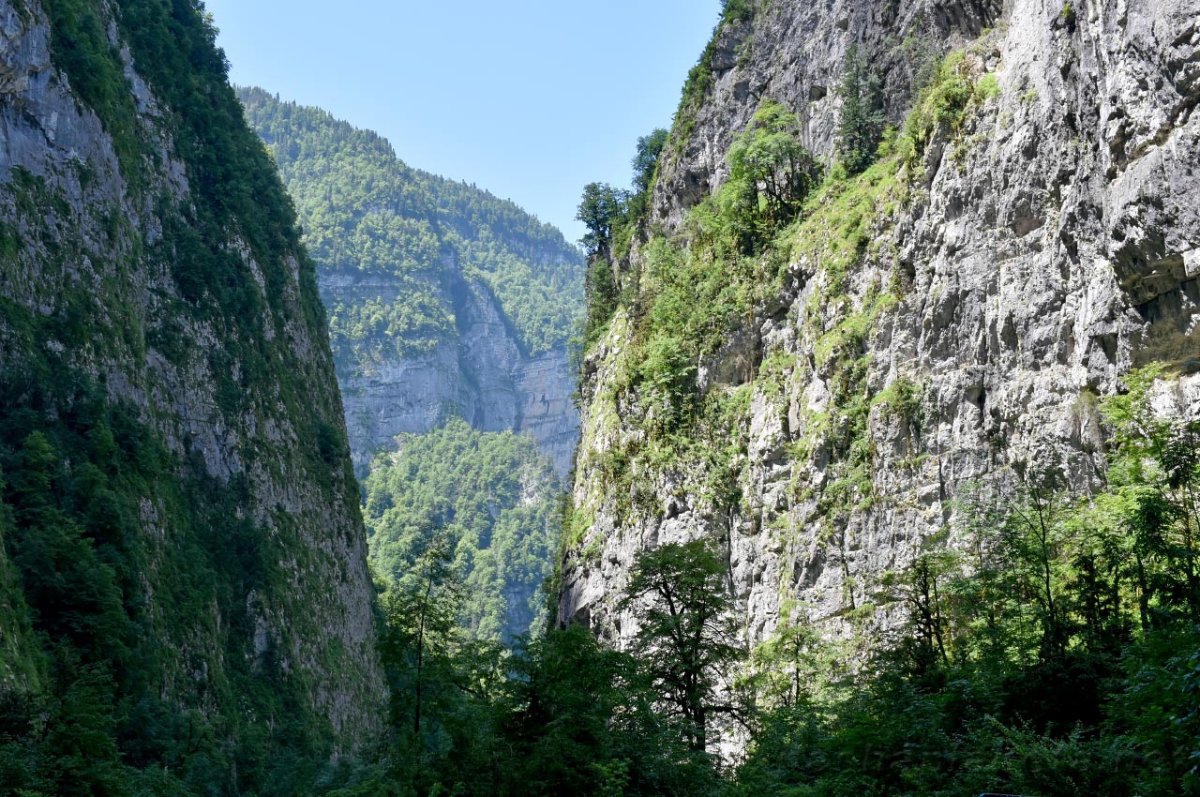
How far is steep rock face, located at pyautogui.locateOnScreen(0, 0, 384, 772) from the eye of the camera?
1816 inches

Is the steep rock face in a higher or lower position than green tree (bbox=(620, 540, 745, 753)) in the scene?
higher

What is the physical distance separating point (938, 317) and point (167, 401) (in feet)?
140

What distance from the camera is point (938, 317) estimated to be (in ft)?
109

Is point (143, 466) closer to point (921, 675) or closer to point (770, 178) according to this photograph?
point (770, 178)

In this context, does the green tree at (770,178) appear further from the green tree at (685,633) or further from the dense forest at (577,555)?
the green tree at (685,633)

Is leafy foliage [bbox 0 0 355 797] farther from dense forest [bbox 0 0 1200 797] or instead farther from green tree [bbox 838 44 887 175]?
green tree [bbox 838 44 887 175]

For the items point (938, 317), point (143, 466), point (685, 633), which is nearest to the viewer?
point (685, 633)

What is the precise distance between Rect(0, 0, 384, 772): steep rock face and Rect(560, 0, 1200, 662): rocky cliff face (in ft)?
60.7

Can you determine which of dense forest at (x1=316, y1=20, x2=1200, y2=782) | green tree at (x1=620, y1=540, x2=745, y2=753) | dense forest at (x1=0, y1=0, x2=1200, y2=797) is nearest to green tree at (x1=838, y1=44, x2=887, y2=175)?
dense forest at (x1=0, y1=0, x2=1200, y2=797)

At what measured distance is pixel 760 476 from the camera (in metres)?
40.5

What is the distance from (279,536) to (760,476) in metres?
37.7

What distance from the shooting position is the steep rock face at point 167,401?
4612 centimetres

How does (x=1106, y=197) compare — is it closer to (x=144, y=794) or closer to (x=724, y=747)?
(x=724, y=747)

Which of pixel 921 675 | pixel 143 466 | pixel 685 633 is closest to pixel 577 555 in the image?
pixel 143 466
